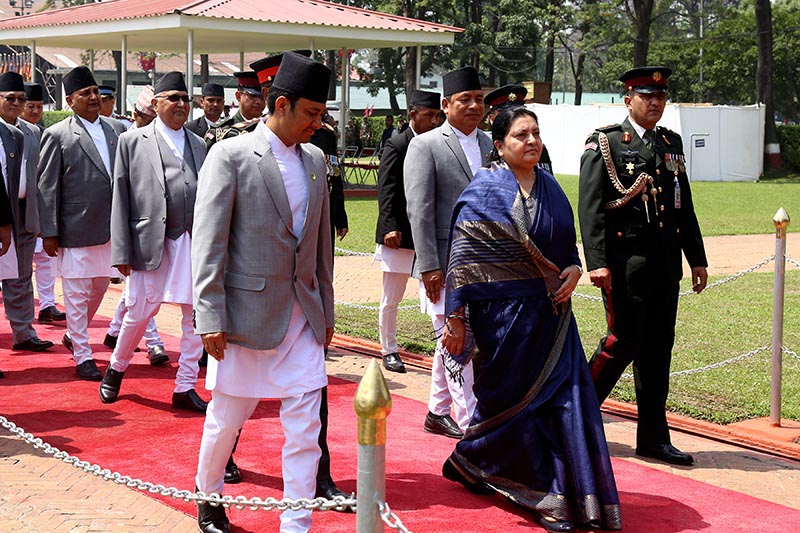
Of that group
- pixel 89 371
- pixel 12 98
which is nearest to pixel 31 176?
pixel 12 98

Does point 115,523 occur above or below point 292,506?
below

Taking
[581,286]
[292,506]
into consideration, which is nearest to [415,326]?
[581,286]

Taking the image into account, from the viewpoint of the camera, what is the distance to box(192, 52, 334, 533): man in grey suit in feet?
16.1

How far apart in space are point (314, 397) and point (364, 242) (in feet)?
43.0

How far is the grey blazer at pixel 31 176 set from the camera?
1007 cm

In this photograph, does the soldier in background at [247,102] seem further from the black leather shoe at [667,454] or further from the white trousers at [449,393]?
the black leather shoe at [667,454]

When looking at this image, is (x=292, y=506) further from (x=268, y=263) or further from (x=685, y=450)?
(x=685, y=450)

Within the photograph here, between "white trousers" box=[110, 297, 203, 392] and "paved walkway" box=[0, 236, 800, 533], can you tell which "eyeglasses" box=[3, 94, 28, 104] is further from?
"paved walkway" box=[0, 236, 800, 533]

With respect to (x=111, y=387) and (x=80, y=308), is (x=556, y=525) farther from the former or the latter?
(x=80, y=308)

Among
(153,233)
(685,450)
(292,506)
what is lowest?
(685,450)

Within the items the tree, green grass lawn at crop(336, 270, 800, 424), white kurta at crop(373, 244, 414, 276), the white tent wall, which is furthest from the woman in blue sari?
the tree

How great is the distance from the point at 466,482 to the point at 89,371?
3816mm

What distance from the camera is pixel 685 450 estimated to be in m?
7.12

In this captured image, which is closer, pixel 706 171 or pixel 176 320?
pixel 176 320
